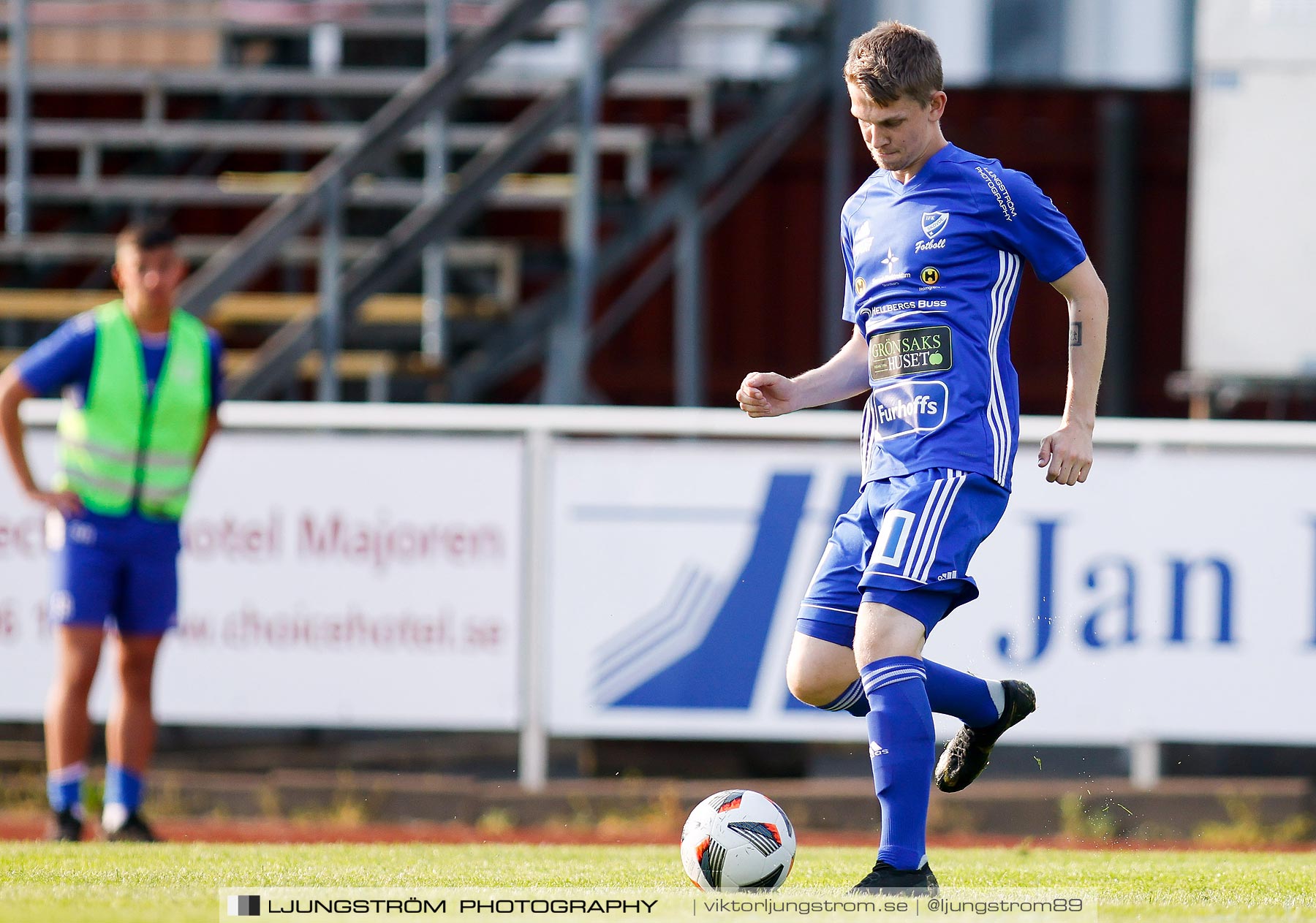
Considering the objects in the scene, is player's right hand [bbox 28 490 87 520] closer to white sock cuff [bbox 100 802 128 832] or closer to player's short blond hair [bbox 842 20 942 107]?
white sock cuff [bbox 100 802 128 832]

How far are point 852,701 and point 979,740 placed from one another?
39 cm

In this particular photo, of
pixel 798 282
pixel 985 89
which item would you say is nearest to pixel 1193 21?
pixel 985 89

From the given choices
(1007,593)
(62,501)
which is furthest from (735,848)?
(1007,593)

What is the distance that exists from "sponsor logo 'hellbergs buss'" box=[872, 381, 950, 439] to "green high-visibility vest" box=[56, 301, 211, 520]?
131 inches

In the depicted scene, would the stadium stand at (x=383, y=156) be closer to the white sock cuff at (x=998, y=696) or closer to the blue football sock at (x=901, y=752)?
the white sock cuff at (x=998, y=696)

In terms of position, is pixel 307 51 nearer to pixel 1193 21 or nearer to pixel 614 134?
pixel 614 134

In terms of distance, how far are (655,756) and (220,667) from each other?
2.03 meters

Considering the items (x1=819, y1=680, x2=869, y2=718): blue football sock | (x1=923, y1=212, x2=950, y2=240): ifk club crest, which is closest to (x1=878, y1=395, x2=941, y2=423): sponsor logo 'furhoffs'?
(x1=923, y1=212, x2=950, y2=240): ifk club crest

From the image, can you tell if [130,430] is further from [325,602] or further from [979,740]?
[979,740]

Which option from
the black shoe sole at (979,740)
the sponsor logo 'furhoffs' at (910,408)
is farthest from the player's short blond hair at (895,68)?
the black shoe sole at (979,740)

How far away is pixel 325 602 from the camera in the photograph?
27.7 ft

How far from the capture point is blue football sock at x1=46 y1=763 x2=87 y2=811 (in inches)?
266

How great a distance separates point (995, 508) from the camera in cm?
451

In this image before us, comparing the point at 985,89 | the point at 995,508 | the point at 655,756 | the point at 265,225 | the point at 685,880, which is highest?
the point at 985,89
